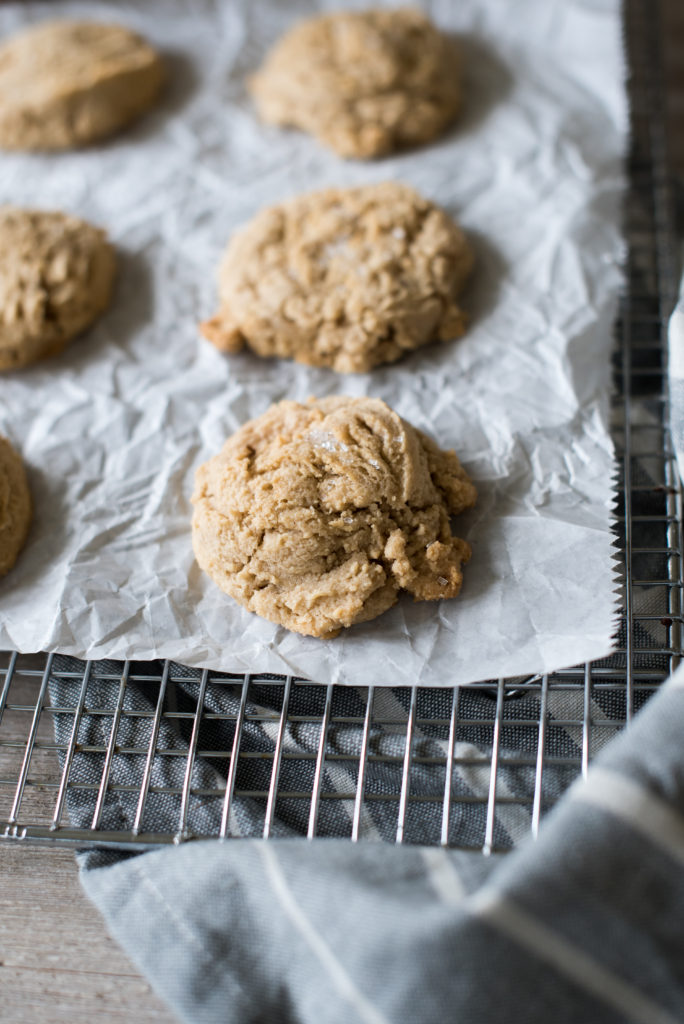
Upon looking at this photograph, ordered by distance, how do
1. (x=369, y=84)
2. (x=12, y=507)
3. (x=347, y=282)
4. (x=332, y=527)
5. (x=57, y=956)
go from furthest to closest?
(x=369, y=84) < (x=347, y=282) < (x=12, y=507) < (x=332, y=527) < (x=57, y=956)

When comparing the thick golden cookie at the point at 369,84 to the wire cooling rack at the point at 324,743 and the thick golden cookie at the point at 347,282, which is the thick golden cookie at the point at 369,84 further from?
the wire cooling rack at the point at 324,743

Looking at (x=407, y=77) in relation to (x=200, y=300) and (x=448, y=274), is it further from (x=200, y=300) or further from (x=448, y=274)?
(x=200, y=300)

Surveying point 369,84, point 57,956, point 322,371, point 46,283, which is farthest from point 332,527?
point 369,84

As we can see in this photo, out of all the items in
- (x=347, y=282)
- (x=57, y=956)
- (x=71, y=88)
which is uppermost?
(x=71, y=88)

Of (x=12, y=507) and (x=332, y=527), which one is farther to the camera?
(x=12, y=507)

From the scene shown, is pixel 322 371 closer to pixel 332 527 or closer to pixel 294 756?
pixel 332 527

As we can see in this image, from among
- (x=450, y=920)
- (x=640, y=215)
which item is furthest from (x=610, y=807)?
(x=640, y=215)
